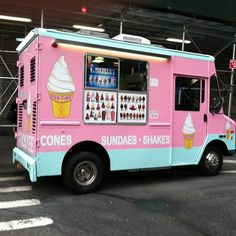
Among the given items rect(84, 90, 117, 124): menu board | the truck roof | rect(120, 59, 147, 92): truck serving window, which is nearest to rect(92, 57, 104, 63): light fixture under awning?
the truck roof

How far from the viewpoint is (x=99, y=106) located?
22.3 ft

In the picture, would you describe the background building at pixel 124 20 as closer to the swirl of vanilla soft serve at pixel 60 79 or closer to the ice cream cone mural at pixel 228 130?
the ice cream cone mural at pixel 228 130

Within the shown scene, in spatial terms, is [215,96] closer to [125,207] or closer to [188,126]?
[188,126]

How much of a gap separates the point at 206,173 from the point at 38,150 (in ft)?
14.1

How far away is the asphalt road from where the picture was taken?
4992 millimetres

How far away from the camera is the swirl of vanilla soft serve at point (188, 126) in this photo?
A: 7953 millimetres

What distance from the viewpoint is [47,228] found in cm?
492

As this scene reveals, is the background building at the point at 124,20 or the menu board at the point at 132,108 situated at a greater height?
the background building at the point at 124,20

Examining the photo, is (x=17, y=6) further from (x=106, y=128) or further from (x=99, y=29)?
(x=106, y=128)

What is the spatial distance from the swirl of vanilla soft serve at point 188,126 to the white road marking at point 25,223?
386 centimetres

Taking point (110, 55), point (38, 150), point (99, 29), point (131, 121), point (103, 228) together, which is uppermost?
point (99, 29)

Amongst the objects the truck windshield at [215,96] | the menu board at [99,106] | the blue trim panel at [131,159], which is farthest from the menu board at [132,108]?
the truck windshield at [215,96]

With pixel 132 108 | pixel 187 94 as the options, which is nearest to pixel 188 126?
pixel 187 94

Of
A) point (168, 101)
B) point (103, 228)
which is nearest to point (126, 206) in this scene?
point (103, 228)
